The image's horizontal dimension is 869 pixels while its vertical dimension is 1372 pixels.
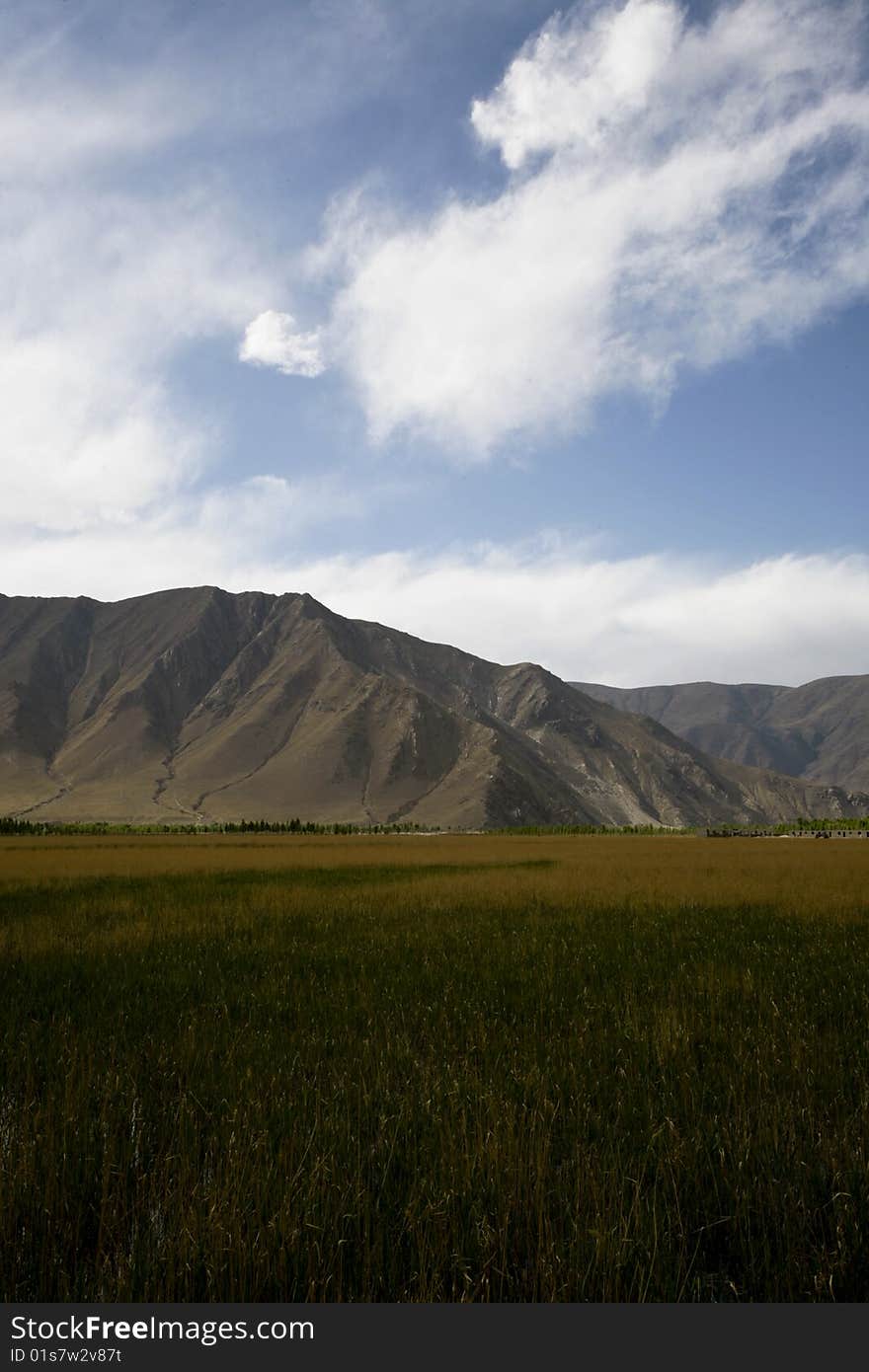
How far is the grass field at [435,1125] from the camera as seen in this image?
3.34 metres

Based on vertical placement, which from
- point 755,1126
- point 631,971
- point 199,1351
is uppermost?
point 199,1351

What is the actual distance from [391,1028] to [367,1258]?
4.17 meters

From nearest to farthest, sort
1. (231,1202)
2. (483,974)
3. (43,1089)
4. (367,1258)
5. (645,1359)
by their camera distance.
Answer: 1. (645,1359)
2. (367,1258)
3. (231,1202)
4. (43,1089)
5. (483,974)

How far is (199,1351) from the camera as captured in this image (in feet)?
9.18

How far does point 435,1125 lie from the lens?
4.80 meters

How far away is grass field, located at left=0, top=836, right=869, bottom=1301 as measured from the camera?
131 inches

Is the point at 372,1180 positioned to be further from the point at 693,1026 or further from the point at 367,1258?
the point at 693,1026

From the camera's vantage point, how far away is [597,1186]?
3893mm

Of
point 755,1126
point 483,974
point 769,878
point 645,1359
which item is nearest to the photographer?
point 645,1359

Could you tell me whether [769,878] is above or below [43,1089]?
below

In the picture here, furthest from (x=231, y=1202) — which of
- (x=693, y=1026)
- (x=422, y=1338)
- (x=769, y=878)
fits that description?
(x=769, y=878)

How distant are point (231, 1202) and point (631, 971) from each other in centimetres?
791

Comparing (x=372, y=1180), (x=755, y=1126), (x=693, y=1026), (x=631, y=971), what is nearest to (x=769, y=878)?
(x=631, y=971)

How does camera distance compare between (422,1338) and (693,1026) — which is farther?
(693,1026)
